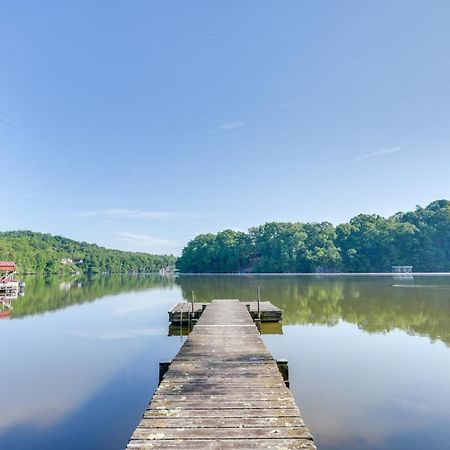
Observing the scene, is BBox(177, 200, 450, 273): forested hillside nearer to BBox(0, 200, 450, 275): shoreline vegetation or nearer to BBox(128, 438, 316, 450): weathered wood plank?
BBox(0, 200, 450, 275): shoreline vegetation

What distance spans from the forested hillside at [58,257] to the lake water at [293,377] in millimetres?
83048

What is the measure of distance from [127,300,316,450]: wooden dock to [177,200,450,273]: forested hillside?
82484mm

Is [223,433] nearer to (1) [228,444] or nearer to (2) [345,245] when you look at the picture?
(1) [228,444]

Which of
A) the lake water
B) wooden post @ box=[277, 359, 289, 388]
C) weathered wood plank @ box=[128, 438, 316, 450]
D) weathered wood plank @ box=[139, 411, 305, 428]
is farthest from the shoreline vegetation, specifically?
weathered wood plank @ box=[128, 438, 316, 450]

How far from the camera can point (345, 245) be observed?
91.5 metres

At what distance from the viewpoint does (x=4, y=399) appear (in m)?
8.52

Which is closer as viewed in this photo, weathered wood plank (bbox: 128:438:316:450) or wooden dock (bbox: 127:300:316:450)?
weathered wood plank (bbox: 128:438:316:450)

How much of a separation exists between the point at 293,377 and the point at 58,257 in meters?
131

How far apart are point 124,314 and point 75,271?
5315 inches

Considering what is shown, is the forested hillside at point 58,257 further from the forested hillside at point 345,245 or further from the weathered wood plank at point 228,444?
the weathered wood plank at point 228,444

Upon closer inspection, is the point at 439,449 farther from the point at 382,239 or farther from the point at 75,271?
the point at 75,271

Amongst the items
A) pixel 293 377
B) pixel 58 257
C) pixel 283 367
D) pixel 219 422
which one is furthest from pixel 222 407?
pixel 58 257

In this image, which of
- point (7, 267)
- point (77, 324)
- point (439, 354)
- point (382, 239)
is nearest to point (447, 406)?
point (439, 354)

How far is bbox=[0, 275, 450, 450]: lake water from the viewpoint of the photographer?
6691mm
